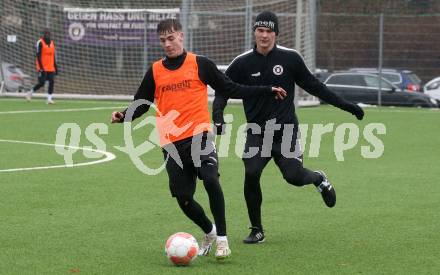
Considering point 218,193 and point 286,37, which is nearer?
point 218,193

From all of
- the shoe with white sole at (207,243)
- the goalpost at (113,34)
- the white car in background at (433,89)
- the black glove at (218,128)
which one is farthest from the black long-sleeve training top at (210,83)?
→ the white car in background at (433,89)

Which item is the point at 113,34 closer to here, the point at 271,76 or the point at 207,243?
the point at 271,76

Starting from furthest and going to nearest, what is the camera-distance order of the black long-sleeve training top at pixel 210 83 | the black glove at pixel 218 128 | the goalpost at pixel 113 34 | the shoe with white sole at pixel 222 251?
the goalpost at pixel 113 34, the black glove at pixel 218 128, the black long-sleeve training top at pixel 210 83, the shoe with white sole at pixel 222 251

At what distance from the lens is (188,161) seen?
8.29 meters

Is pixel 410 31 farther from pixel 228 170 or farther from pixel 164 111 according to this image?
pixel 164 111

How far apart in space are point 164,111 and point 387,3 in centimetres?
4031

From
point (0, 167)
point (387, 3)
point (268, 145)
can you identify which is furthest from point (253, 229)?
point (387, 3)

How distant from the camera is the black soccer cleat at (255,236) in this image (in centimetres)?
895

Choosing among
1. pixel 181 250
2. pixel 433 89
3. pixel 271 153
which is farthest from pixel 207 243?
pixel 433 89

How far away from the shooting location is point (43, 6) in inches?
1330

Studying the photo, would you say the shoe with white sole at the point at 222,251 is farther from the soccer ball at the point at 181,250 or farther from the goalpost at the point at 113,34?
the goalpost at the point at 113,34

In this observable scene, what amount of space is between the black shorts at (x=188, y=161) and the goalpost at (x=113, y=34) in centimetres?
2301

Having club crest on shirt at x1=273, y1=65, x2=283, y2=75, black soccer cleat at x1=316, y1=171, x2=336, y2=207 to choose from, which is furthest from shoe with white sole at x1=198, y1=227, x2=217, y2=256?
club crest on shirt at x1=273, y1=65, x2=283, y2=75

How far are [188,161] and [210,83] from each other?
68 centimetres
